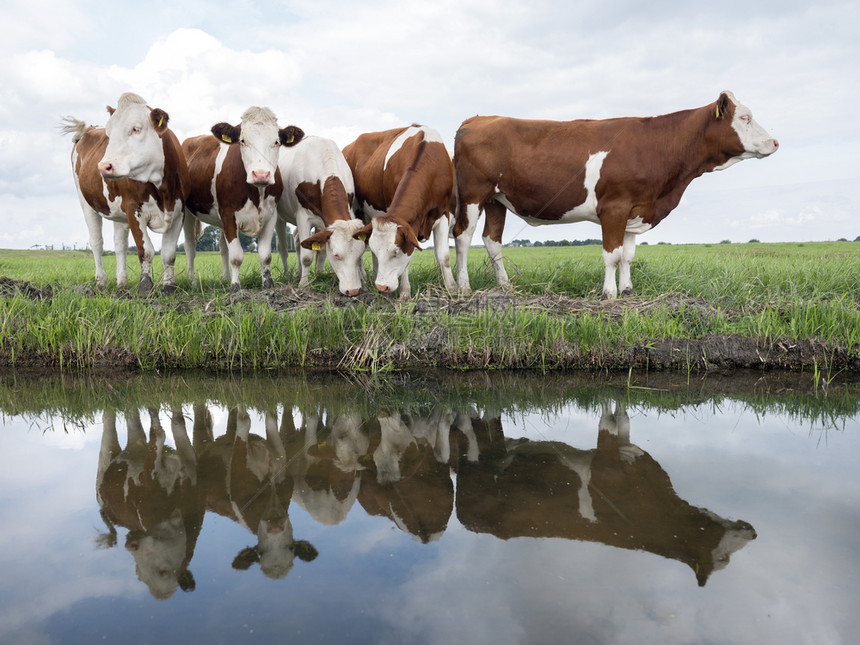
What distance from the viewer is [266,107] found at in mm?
8016

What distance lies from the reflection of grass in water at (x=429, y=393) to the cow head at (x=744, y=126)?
3.28 meters

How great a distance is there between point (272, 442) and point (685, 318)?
479 cm

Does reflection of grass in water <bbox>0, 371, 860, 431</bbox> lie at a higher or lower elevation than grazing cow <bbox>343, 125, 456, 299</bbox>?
lower

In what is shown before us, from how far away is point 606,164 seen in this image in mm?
7812

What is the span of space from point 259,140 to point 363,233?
207cm

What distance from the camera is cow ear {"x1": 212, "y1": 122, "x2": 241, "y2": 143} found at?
309 inches

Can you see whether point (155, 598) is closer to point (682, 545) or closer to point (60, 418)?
point (682, 545)

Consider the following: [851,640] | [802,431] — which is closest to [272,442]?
[851,640]

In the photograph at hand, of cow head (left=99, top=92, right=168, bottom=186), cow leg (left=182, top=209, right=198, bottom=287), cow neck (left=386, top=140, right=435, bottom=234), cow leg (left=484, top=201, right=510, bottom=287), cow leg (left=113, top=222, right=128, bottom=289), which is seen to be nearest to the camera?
cow neck (left=386, top=140, right=435, bottom=234)

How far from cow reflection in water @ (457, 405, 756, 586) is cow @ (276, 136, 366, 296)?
11.5 feet

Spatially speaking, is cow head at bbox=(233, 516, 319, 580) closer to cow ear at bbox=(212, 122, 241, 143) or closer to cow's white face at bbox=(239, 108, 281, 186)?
cow's white face at bbox=(239, 108, 281, 186)

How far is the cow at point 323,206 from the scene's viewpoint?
719 centimetres

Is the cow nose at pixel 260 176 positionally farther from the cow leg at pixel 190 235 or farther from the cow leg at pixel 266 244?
the cow leg at pixel 190 235

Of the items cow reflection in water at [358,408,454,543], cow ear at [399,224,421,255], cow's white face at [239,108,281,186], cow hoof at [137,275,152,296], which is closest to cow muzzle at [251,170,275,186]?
cow's white face at [239,108,281,186]
